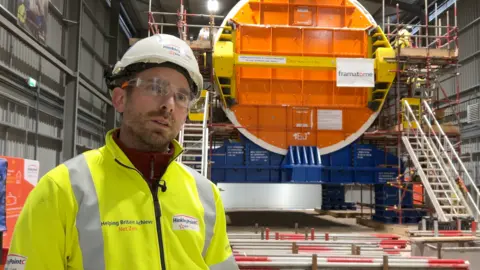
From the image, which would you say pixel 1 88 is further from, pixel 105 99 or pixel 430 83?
pixel 430 83

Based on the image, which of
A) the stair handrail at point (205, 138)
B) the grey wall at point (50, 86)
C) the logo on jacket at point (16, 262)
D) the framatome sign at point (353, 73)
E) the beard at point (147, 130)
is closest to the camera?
the logo on jacket at point (16, 262)

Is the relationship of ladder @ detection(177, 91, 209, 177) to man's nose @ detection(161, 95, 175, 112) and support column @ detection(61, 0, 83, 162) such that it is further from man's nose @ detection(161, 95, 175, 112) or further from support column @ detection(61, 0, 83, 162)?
man's nose @ detection(161, 95, 175, 112)

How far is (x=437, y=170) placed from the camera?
893 cm

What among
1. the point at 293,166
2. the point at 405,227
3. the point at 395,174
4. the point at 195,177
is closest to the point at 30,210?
the point at 195,177

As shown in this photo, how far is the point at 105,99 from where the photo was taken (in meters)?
17.2

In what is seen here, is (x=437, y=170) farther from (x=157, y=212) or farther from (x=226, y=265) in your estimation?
(x=157, y=212)

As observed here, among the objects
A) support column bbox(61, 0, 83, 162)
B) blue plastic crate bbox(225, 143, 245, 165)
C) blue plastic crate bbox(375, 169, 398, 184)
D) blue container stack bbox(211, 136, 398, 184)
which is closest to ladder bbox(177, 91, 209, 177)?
blue container stack bbox(211, 136, 398, 184)

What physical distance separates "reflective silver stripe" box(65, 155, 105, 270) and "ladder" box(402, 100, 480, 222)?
7626 millimetres

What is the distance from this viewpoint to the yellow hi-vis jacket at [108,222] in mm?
1386

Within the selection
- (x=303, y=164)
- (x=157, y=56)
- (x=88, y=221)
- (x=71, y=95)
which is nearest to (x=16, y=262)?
(x=88, y=221)

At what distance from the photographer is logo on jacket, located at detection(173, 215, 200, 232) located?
161 cm

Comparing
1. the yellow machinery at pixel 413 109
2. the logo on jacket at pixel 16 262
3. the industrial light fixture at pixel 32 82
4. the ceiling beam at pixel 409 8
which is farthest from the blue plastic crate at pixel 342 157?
the ceiling beam at pixel 409 8

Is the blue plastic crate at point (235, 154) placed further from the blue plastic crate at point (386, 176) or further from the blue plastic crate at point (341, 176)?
the blue plastic crate at point (386, 176)

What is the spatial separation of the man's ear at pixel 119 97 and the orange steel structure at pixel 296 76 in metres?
7.39
